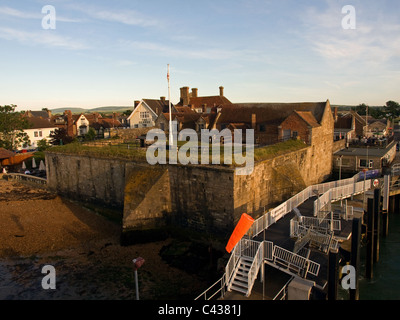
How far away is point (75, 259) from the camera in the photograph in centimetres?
2200

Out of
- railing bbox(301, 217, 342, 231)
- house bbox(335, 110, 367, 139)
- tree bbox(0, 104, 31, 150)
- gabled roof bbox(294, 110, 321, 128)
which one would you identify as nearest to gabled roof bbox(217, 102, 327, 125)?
gabled roof bbox(294, 110, 321, 128)

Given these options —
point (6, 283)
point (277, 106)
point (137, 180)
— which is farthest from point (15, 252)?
point (277, 106)

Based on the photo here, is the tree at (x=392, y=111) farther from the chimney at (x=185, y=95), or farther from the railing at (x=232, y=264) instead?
the railing at (x=232, y=264)

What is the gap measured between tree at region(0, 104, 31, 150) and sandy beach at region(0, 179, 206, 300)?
91.2ft

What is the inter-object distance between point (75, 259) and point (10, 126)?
42.6m

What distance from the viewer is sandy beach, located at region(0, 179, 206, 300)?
18.3 metres

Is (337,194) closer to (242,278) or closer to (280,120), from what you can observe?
(242,278)

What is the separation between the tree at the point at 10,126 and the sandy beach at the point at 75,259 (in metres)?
27.8

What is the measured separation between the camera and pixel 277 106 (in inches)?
1593

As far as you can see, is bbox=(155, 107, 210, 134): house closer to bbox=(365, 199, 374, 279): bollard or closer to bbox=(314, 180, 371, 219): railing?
bbox=(314, 180, 371, 219): railing

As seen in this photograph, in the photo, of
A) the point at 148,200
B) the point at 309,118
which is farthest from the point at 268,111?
the point at 148,200

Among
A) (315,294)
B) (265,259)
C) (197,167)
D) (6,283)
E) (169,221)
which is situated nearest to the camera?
(315,294)
